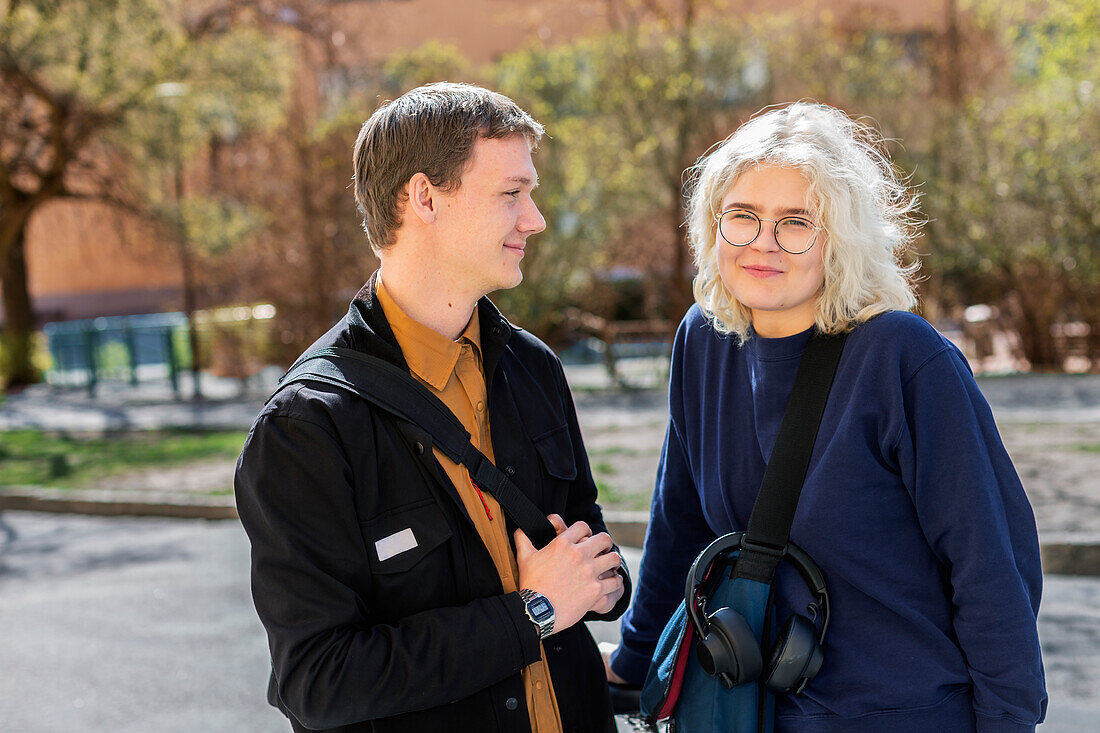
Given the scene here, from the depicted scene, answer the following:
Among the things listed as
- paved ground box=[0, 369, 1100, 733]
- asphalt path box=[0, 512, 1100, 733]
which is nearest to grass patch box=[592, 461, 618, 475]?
paved ground box=[0, 369, 1100, 733]

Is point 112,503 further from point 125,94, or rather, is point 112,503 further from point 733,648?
point 125,94

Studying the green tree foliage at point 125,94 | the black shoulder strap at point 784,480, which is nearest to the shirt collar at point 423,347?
the black shoulder strap at point 784,480

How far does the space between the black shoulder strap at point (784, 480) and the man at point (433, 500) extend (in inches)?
12.3

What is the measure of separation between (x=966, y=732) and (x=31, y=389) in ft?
75.4

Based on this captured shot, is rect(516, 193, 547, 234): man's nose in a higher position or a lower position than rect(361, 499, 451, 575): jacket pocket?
higher

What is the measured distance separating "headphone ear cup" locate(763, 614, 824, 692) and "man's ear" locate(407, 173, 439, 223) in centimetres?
110

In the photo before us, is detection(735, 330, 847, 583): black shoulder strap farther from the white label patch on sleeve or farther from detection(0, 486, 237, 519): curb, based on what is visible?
detection(0, 486, 237, 519): curb

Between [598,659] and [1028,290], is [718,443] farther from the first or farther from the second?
[1028,290]

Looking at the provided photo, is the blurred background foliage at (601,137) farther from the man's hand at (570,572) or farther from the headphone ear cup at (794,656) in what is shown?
the headphone ear cup at (794,656)

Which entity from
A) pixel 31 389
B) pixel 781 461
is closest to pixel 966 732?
pixel 781 461

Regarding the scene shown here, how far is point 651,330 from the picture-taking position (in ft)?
54.9

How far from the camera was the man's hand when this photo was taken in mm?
1978

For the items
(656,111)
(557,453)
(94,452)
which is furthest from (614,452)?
(656,111)

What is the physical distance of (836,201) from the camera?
6.77ft
